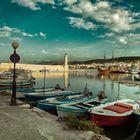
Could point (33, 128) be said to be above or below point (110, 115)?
above

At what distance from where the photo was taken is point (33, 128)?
35.5ft

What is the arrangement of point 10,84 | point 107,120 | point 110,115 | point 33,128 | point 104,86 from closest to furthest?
point 33,128, point 110,115, point 107,120, point 10,84, point 104,86

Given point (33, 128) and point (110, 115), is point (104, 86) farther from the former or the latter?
point (33, 128)

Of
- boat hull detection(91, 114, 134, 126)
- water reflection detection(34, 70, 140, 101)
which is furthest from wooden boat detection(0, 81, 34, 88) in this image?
boat hull detection(91, 114, 134, 126)

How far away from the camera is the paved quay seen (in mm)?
9711

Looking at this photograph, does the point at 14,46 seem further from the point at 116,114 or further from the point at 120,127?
the point at 120,127

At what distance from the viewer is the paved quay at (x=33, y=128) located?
971cm

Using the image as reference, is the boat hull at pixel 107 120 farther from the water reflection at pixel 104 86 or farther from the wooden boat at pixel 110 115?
the water reflection at pixel 104 86

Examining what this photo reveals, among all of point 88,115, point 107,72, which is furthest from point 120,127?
point 107,72

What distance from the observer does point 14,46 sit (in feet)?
57.2

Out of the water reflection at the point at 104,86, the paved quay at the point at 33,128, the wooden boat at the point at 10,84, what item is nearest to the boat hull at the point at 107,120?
the paved quay at the point at 33,128

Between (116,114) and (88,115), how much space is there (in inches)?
99.3

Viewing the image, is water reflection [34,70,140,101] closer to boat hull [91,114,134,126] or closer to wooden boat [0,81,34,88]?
wooden boat [0,81,34,88]

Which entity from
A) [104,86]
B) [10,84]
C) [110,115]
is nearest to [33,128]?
[110,115]
